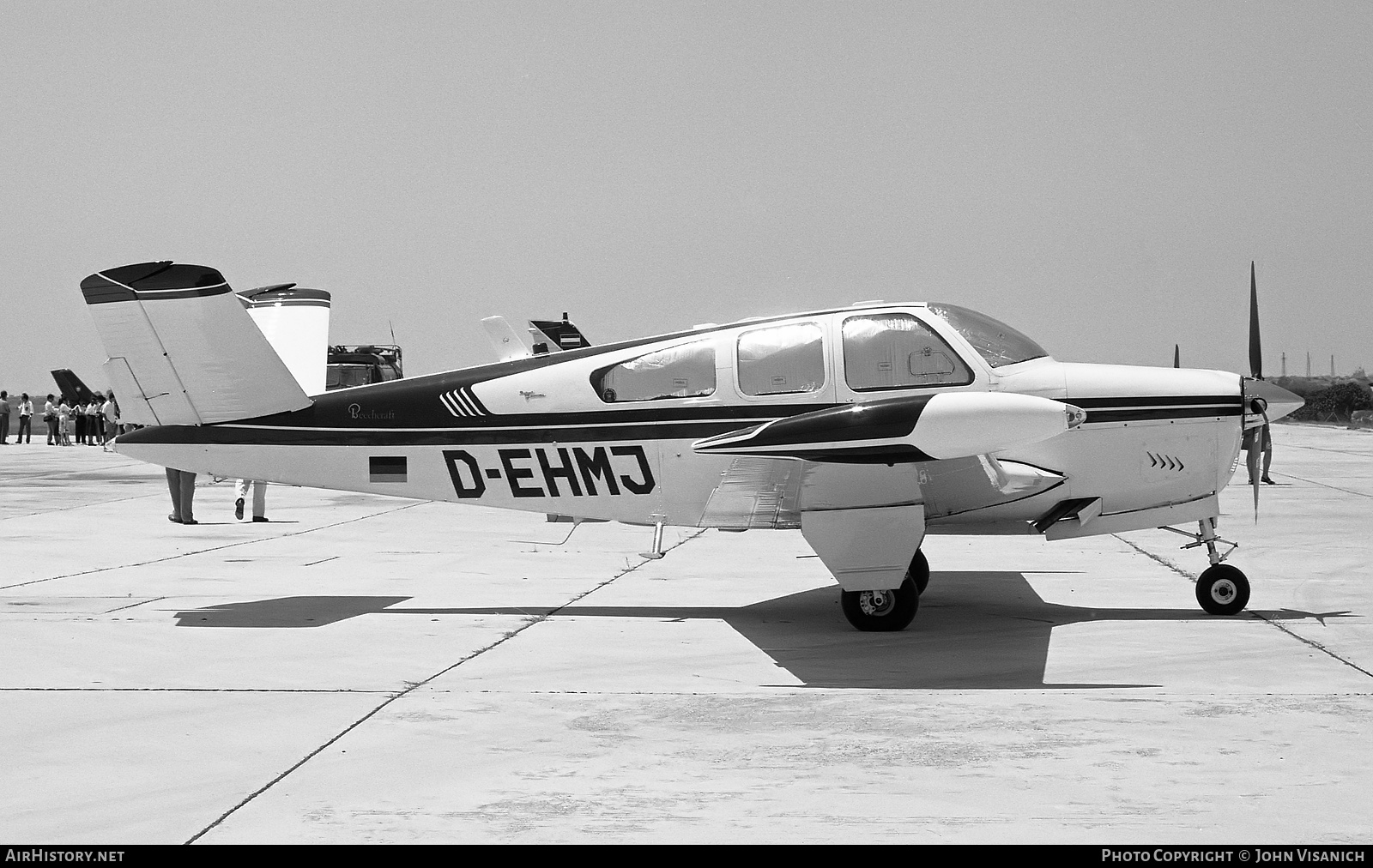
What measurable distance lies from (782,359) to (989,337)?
1547 mm

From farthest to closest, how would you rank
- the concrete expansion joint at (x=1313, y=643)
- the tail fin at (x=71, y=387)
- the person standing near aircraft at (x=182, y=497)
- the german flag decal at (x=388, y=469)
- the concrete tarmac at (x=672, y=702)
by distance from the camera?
the tail fin at (x=71, y=387) < the person standing near aircraft at (x=182, y=497) < the german flag decal at (x=388, y=469) < the concrete expansion joint at (x=1313, y=643) < the concrete tarmac at (x=672, y=702)

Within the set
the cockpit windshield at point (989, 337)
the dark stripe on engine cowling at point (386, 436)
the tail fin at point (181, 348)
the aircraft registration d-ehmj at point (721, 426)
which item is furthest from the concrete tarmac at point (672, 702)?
the cockpit windshield at point (989, 337)

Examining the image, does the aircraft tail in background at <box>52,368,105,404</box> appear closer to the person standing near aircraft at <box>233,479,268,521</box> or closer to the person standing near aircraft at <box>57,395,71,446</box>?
the person standing near aircraft at <box>57,395,71,446</box>

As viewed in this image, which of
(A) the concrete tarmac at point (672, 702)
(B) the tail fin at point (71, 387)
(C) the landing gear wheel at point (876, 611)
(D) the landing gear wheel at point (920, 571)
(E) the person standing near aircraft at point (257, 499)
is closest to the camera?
(A) the concrete tarmac at point (672, 702)

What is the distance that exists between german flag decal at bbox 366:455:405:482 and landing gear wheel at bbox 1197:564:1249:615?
6.26 m

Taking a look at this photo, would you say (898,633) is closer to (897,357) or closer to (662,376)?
(897,357)

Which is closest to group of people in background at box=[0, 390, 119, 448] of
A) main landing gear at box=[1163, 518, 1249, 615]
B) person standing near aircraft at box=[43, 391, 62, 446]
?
person standing near aircraft at box=[43, 391, 62, 446]

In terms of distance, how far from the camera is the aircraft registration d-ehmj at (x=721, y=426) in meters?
9.16

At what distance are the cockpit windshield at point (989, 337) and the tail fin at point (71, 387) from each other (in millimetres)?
38096

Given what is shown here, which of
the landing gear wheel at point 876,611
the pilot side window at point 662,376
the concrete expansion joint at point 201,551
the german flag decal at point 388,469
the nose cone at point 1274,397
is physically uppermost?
the pilot side window at point 662,376

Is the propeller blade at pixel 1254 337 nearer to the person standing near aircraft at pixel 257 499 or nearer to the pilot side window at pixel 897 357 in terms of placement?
the pilot side window at pixel 897 357

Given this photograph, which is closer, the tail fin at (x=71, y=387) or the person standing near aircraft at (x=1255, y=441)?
the person standing near aircraft at (x=1255, y=441)

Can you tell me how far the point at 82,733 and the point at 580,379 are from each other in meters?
4.68

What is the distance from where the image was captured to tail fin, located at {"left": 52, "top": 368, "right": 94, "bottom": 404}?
136ft
